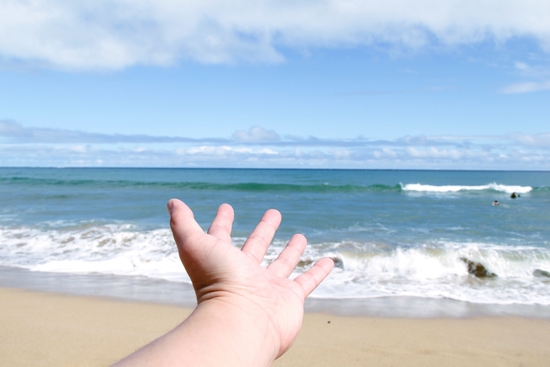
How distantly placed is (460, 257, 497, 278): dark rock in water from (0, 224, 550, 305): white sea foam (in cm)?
Result: 10

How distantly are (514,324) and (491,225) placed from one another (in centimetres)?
947

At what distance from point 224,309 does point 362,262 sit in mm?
7165

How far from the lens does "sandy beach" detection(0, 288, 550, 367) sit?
4.16 metres

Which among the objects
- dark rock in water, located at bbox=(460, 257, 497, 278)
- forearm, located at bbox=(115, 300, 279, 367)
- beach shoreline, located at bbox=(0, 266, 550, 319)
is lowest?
beach shoreline, located at bbox=(0, 266, 550, 319)

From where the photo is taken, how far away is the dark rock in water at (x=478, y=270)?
7768mm

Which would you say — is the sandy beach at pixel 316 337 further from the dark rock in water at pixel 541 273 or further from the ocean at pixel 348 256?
the dark rock in water at pixel 541 273

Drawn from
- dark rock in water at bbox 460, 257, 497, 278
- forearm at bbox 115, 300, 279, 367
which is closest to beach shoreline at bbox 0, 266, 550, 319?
dark rock in water at bbox 460, 257, 497, 278

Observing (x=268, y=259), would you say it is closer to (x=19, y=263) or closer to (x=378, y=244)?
(x=378, y=244)

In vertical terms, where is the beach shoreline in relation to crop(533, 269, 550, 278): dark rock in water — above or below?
below

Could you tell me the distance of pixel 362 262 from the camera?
8.37 meters

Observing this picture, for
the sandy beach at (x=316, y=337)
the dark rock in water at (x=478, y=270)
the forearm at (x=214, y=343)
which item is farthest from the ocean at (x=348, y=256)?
the forearm at (x=214, y=343)

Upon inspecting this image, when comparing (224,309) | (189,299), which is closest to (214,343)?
(224,309)

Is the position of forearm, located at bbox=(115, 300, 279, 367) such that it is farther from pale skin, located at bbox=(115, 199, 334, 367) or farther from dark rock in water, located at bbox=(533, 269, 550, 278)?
dark rock in water, located at bbox=(533, 269, 550, 278)

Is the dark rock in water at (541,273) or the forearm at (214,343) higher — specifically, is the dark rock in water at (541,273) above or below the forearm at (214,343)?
below
